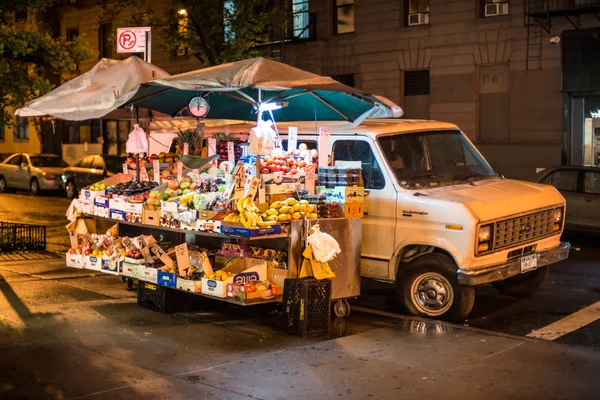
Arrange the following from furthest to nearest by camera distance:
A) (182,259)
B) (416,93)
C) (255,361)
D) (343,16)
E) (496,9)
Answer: (343,16)
(416,93)
(496,9)
(182,259)
(255,361)

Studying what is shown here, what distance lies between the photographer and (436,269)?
31.3 ft

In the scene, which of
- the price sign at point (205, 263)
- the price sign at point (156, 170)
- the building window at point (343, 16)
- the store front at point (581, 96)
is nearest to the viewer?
the price sign at point (205, 263)

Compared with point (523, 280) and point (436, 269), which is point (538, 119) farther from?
point (436, 269)

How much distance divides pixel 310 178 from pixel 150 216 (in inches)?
79.6

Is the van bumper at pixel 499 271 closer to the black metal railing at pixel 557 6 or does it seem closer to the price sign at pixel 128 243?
the price sign at pixel 128 243

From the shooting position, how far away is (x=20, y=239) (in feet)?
50.1

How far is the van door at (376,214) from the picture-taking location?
9836 mm

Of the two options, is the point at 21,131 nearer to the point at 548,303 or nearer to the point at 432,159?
the point at 432,159

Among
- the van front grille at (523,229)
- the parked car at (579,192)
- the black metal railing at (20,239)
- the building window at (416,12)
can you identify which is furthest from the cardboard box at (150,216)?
the building window at (416,12)

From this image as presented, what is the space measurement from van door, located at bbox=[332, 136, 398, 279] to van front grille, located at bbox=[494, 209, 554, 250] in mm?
1182

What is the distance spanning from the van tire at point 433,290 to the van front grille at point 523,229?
61cm

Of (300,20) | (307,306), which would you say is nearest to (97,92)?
(307,306)

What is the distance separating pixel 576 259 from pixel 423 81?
1141 cm

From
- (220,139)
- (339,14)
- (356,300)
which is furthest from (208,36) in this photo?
(356,300)
